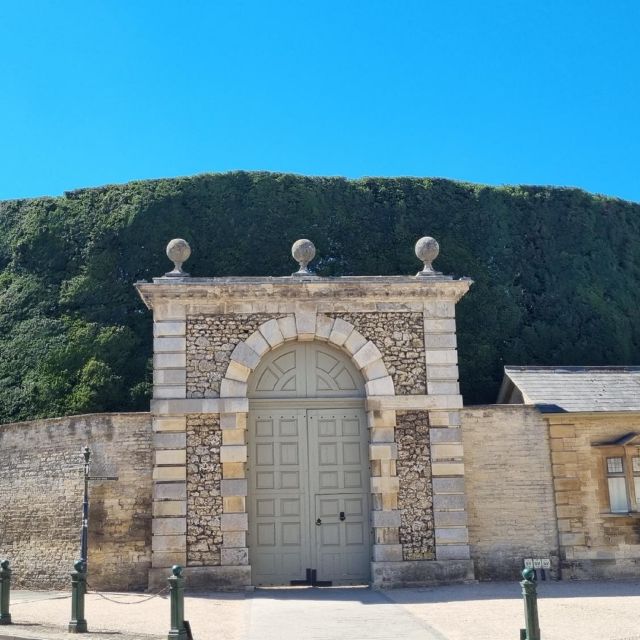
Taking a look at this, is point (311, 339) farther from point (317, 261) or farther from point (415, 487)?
point (317, 261)

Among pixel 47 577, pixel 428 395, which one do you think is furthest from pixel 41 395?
pixel 428 395

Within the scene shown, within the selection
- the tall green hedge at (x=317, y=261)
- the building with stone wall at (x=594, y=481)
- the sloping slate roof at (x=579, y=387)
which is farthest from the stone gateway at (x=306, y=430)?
the tall green hedge at (x=317, y=261)

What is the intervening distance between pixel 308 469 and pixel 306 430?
0.64 m

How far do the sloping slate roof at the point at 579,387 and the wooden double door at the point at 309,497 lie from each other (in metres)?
3.43

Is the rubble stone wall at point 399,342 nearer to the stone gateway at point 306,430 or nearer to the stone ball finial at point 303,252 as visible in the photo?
the stone gateway at point 306,430

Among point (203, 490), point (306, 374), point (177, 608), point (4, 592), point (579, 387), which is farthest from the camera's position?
point (579, 387)

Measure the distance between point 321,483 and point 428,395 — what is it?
2.29 meters

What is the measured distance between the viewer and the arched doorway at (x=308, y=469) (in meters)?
12.9

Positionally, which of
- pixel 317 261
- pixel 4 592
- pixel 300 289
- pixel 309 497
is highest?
pixel 317 261

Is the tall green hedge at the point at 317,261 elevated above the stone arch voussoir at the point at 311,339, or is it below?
above

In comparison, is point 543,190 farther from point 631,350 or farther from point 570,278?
point 631,350

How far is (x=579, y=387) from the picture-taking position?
1486 cm

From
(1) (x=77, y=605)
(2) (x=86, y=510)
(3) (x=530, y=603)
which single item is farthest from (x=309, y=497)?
(3) (x=530, y=603)

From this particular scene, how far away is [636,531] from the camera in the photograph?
13625mm
